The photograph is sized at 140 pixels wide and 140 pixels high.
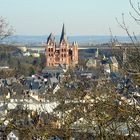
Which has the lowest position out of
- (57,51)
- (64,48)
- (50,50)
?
(57,51)

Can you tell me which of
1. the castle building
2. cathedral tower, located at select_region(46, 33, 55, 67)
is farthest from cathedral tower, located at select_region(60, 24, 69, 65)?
cathedral tower, located at select_region(46, 33, 55, 67)

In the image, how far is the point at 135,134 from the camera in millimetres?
5859

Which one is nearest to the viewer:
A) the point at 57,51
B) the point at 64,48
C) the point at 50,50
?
the point at 64,48

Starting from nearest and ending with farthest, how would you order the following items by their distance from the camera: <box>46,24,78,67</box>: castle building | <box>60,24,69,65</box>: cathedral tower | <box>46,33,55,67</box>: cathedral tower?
<box>46,33,55,67</box>: cathedral tower < <box>46,24,78,67</box>: castle building < <box>60,24,69,65</box>: cathedral tower

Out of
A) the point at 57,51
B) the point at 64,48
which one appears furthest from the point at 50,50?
the point at 64,48

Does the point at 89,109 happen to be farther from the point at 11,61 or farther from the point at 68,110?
the point at 11,61

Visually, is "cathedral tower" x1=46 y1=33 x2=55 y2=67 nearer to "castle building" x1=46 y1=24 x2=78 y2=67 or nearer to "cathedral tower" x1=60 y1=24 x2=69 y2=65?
"castle building" x1=46 y1=24 x2=78 y2=67

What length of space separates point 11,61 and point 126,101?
238 feet

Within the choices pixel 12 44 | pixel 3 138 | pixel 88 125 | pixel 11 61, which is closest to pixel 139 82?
pixel 88 125

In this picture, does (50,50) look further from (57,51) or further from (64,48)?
(64,48)

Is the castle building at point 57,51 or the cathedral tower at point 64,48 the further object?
the cathedral tower at point 64,48

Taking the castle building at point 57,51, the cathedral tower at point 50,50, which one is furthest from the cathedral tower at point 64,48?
the cathedral tower at point 50,50

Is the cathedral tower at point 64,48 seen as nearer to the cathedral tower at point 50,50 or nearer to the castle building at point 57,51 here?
the castle building at point 57,51

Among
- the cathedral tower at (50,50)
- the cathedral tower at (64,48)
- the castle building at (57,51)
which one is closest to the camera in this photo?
the cathedral tower at (50,50)
